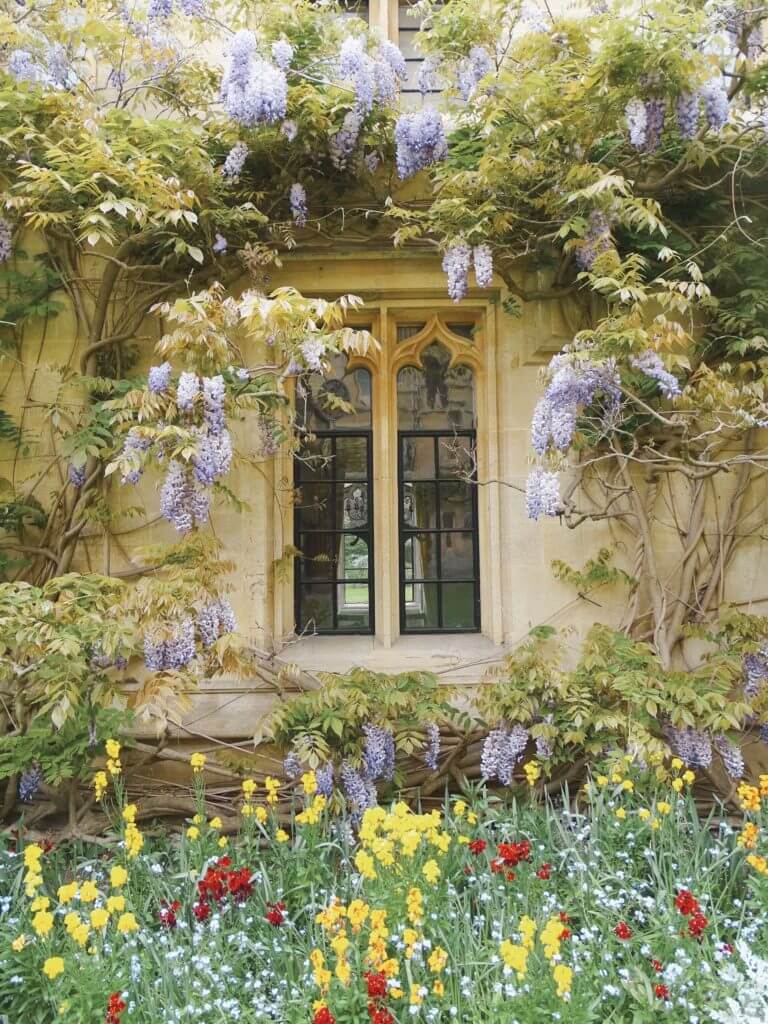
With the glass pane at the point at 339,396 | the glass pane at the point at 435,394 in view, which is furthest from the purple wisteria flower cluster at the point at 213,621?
the glass pane at the point at 435,394

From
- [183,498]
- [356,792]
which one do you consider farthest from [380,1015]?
[183,498]

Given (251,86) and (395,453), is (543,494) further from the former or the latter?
(251,86)

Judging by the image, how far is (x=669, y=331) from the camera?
11.4ft

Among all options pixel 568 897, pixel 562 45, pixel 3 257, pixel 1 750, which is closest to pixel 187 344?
pixel 3 257

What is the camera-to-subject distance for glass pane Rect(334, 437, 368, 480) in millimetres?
4594

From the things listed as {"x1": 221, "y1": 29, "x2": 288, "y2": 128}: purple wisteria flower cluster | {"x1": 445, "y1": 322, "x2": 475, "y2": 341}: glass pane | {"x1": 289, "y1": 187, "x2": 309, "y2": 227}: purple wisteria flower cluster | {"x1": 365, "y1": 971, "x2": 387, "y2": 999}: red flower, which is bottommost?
{"x1": 365, "y1": 971, "x2": 387, "y2": 999}: red flower

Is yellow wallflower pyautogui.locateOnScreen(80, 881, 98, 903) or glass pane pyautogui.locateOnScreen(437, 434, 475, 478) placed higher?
glass pane pyautogui.locateOnScreen(437, 434, 475, 478)

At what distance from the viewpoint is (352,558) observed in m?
4.58

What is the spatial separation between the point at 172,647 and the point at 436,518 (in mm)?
2051

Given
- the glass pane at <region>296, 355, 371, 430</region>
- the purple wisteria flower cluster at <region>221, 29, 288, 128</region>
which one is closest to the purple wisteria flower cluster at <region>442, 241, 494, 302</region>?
the glass pane at <region>296, 355, 371, 430</region>

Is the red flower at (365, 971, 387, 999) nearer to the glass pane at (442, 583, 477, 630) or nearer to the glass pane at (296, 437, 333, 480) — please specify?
the glass pane at (442, 583, 477, 630)

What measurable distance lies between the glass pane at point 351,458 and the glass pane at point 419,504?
306 millimetres

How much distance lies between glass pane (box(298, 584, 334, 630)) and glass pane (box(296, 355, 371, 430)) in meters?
1.06

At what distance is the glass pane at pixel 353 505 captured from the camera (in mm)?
4590
